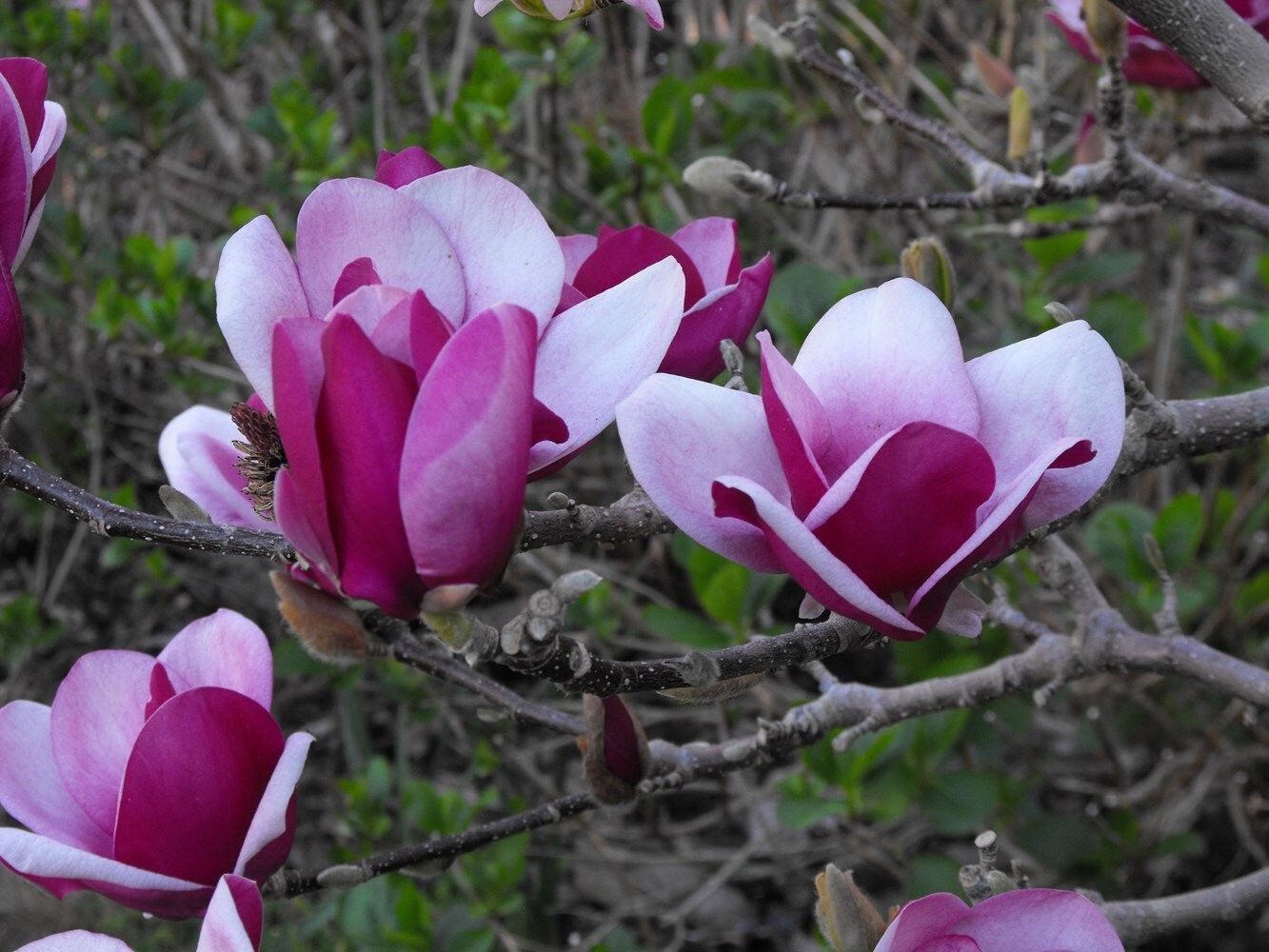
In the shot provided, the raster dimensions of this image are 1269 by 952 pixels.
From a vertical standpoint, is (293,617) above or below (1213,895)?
above

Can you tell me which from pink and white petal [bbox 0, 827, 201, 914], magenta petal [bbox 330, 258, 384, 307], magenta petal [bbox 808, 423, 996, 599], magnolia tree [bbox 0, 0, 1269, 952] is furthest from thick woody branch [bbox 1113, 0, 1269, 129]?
pink and white petal [bbox 0, 827, 201, 914]

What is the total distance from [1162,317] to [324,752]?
1702 mm

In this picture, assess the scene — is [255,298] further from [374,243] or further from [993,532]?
[993,532]

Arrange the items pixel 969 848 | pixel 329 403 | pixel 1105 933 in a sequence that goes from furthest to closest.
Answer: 1. pixel 969 848
2. pixel 1105 933
3. pixel 329 403

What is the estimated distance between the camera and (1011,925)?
1.88 ft

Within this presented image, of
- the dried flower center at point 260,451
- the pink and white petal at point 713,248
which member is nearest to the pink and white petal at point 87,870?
the dried flower center at point 260,451

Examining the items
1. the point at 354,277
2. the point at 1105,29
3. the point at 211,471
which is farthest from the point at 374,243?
the point at 1105,29

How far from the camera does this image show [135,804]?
23.2 inches

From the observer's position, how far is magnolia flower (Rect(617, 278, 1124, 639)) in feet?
1.56

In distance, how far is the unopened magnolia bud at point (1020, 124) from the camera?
985 mm

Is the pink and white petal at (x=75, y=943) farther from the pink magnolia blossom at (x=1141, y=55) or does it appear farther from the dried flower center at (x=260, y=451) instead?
the pink magnolia blossom at (x=1141, y=55)

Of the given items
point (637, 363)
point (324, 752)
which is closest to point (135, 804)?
point (637, 363)

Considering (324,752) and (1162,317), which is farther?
(324,752)

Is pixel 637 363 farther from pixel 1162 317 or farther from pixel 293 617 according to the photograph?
pixel 1162 317
